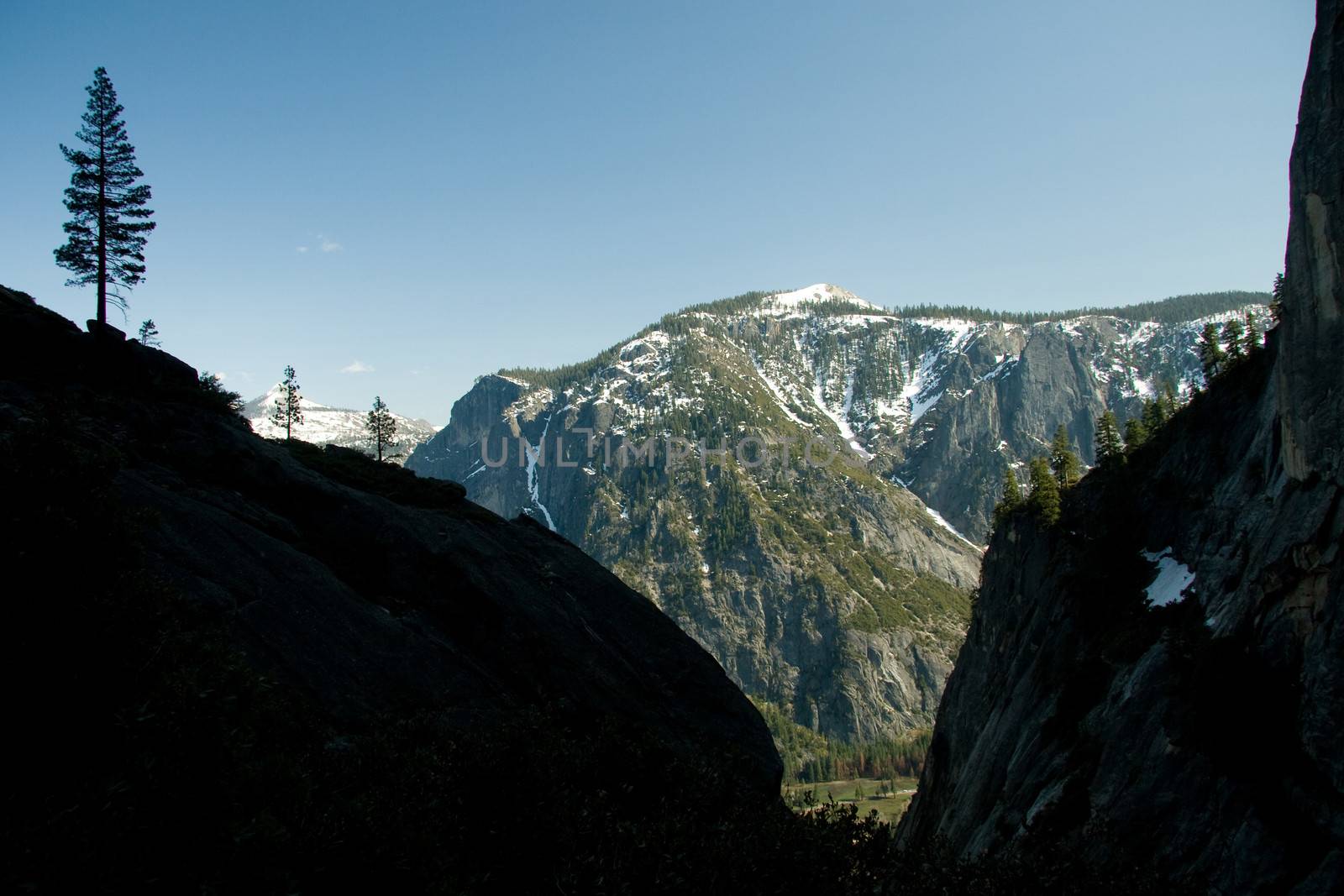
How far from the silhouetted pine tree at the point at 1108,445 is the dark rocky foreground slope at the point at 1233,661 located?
2070 cm

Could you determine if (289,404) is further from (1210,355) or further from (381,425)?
(1210,355)

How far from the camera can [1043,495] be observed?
77000 millimetres

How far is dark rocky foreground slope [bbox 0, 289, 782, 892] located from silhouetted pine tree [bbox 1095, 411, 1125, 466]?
53.6 meters

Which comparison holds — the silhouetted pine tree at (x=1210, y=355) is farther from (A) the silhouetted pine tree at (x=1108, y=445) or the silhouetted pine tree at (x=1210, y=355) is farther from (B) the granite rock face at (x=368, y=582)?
(B) the granite rock face at (x=368, y=582)

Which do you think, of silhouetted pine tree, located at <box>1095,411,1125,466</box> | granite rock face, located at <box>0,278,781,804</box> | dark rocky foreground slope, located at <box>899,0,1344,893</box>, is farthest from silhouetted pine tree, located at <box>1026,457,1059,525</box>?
granite rock face, located at <box>0,278,781,804</box>

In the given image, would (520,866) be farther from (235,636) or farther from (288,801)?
(235,636)

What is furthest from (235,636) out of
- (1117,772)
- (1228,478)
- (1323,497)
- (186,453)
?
(1228,478)

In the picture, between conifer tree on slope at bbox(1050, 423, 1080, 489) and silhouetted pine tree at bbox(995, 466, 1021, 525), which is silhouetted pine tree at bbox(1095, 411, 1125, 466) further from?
silhouetted pine tree at bbox(995, 466, 1021, 525)

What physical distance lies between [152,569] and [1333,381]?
4523 cm

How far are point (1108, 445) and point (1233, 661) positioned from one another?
55624 millimetres

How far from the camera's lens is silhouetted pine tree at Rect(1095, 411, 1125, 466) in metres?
72.6

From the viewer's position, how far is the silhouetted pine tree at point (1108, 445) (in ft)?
238

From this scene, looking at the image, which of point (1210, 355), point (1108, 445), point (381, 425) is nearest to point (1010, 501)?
point (1108, 445)

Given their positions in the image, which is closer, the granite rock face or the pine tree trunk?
the granite rock face
